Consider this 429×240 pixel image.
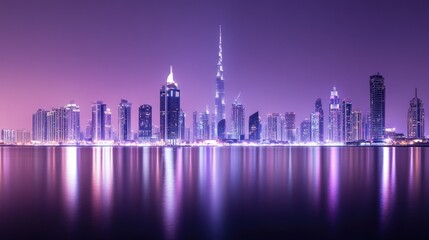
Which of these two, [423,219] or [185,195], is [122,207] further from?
[423,219]

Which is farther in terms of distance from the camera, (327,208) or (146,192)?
(146,192)

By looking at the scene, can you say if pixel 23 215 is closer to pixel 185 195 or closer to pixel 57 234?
pixel 57 234

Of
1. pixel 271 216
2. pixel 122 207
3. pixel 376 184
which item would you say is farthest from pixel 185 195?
pixel 376 184

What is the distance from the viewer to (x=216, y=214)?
22969 mm

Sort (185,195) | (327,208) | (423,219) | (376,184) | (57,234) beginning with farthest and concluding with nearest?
(376,184), (185,195), (327,208), (423,219), (57,234)

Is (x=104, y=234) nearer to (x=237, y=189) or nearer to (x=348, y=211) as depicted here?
(x=348, y=211)

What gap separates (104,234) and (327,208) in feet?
43.2

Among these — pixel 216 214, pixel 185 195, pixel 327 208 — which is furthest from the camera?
pixel 185 195

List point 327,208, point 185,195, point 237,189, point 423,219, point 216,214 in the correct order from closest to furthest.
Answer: point 423,219 < point 216,214 < point 327,208 < point 185,195 < point 237,189

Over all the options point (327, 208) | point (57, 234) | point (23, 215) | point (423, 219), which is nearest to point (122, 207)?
point (23, 215)

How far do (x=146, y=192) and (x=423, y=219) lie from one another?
62.9 ft

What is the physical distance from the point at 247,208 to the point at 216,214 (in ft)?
8.53

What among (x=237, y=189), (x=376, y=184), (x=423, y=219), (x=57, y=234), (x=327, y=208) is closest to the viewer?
(x=57, y=234)

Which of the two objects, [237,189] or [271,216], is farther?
[237,189]
